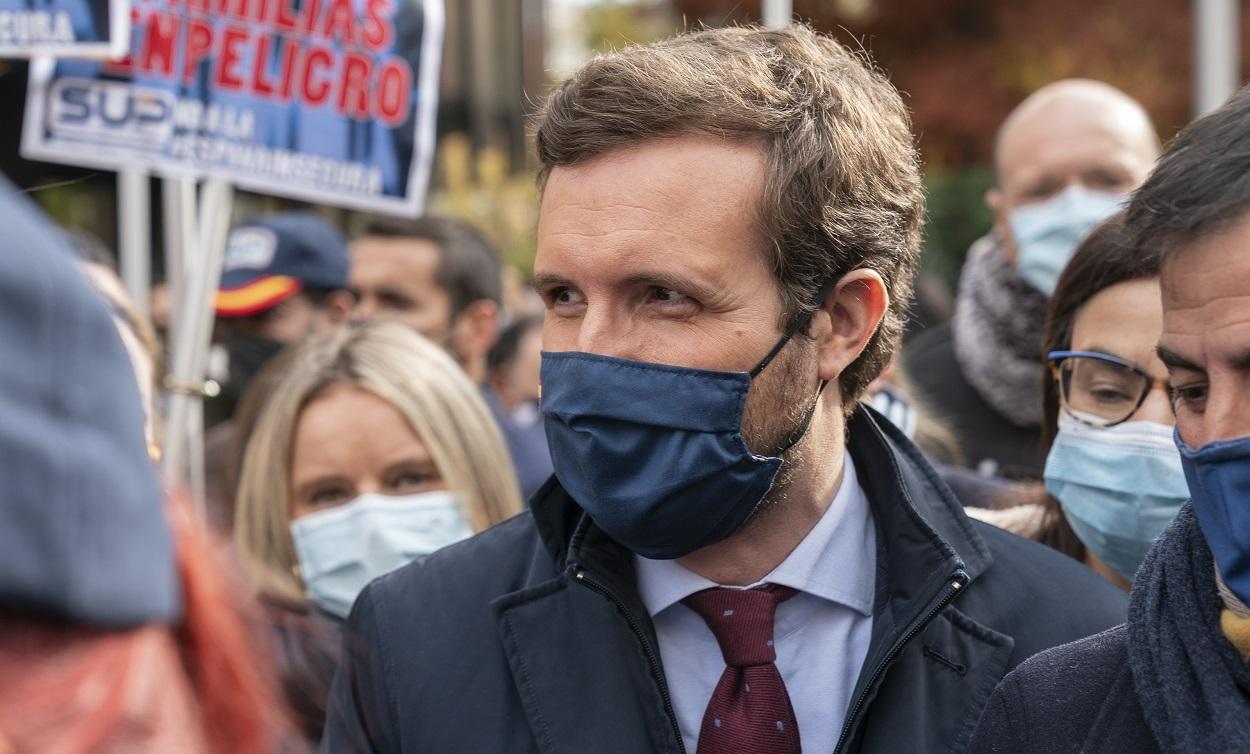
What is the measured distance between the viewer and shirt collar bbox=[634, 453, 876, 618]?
2.38 meters

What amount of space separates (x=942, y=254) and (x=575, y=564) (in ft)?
49.4

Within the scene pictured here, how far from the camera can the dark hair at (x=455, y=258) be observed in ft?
19.8

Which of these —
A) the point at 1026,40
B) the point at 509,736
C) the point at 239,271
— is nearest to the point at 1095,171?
the point at 509,736

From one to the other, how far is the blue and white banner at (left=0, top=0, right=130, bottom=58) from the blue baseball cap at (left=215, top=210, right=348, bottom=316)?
7.47 feet

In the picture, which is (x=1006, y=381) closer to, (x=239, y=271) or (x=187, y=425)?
(x=187, y=425)

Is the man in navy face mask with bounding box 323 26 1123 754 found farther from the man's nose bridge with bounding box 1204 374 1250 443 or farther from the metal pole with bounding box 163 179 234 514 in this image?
the metal pole with bounding box 163 179 234 514

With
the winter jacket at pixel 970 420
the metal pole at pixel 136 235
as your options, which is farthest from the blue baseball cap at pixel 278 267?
the winter jacket at pixel 970 420

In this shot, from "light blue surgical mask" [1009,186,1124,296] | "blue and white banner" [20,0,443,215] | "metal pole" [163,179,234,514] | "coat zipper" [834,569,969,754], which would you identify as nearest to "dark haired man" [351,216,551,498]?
"blue and white banner" [20,0,443,215]

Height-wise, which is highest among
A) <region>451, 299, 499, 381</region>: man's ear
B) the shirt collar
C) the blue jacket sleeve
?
<region>451, 299, 499, 381</region>: man's ear

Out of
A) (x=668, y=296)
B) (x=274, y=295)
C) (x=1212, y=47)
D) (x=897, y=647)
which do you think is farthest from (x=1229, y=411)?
(x=1212, y=47)

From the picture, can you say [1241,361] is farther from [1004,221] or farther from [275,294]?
[275,294]

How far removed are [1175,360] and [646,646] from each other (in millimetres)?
903

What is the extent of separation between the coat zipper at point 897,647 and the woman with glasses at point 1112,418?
61cm

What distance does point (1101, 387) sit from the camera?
286cm
